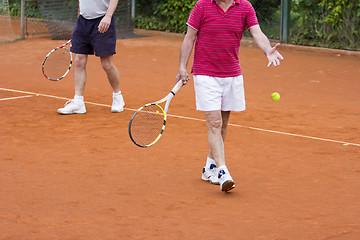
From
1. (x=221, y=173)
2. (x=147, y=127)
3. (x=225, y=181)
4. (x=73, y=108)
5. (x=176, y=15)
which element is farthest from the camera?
(x=176, y=15)

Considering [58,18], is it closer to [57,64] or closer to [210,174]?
[57,64]

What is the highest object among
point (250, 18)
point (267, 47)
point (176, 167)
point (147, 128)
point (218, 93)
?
point (250, 18)

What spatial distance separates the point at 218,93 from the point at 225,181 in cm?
73

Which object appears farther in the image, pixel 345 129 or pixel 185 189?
pixel 345 129

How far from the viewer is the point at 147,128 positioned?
6.25 meters

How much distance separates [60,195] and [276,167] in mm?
2043

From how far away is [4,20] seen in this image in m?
16.4

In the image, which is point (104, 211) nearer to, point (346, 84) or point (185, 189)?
point (185, 189)

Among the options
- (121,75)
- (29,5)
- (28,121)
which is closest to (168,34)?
(29,5)

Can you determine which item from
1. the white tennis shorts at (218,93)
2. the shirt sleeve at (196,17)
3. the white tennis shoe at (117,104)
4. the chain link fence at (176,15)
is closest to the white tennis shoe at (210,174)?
the white tennis shorts at (218,93)

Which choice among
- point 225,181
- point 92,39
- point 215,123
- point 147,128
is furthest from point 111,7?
point 225,181

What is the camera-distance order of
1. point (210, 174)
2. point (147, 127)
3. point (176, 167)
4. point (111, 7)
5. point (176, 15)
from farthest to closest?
point (176, 15), point (111, 7), point (176, 167), point (147, 127), point (210, 174)

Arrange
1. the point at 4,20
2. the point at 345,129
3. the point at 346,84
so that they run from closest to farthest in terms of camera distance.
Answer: the point at 345,129, the point at 346,84, the point at 4,20

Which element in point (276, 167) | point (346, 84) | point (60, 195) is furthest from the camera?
point (346, 84)
